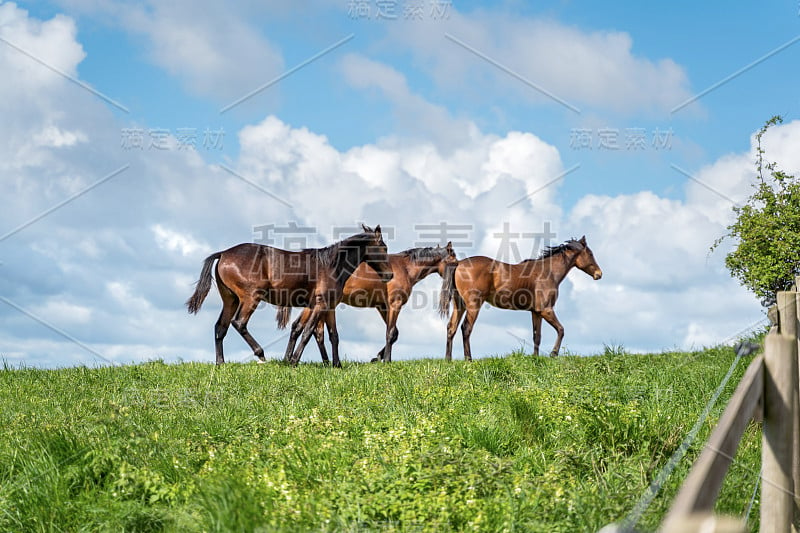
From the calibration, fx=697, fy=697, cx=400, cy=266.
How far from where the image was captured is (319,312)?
13.6 meters

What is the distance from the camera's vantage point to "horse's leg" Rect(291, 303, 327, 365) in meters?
13.1

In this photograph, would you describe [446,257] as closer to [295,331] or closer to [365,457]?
[295,331]

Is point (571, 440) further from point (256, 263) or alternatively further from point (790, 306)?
point (256, 263)

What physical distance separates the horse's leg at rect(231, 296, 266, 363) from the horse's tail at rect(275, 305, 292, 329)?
24.0 inches

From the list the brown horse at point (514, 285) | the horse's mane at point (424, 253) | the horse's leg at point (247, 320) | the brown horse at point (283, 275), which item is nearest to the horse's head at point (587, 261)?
the brown horse at point (514, 285)

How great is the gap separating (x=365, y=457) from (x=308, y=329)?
27.7ft

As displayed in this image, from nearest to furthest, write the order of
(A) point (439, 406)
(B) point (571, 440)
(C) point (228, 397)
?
(B) point (571, 440) < (A) point (439, 406) < (C) point (228, 397)

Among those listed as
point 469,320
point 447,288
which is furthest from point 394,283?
point 469,320

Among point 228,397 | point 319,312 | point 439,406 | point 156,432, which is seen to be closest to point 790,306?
point 439,406

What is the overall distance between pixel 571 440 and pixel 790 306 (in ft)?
6.71

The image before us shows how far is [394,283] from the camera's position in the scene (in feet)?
52.8

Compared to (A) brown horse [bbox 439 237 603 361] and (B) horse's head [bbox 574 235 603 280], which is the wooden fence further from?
(B) horse's head [bbox 574 235 603 280]

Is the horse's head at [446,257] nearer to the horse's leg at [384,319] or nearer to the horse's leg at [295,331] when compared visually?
the horse's leg at [384,319]

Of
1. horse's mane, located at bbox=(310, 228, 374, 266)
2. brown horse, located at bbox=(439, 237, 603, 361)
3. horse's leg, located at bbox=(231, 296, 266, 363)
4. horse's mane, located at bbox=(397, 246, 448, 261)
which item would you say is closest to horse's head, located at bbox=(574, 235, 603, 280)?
brown horse, located at bbox=(439, 237, 603, 361)
